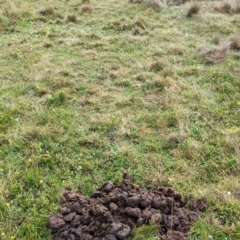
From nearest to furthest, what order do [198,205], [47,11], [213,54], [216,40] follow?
[198,205]
[213,54]
[216,40]
[47,11]

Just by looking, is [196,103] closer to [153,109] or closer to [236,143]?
[153,109]

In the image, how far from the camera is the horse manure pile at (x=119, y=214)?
3.70 metres

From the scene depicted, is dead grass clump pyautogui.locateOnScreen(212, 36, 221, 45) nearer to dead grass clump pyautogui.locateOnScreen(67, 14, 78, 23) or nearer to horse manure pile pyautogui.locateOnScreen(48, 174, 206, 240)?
dead grass clump pyautogui.locateOnScreen(67, 14, 78, 23)

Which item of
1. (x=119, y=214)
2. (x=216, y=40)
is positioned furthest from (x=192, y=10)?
(x=119, y=214)

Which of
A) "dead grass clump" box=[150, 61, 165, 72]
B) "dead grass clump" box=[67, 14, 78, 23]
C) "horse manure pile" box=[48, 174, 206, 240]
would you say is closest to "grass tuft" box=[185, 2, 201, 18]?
"dead grass clump" box=[67, 14, 78, 23]

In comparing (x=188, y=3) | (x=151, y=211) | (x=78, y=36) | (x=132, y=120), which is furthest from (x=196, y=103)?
(x=188, y=3)

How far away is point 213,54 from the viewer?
7305mm

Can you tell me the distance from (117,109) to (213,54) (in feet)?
8.40

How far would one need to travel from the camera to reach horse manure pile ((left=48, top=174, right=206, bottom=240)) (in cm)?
370

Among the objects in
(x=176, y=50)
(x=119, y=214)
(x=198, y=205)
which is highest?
(x=176, y=50)

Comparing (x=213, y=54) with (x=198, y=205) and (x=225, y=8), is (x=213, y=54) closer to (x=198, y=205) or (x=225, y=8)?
(x=225, y=8)

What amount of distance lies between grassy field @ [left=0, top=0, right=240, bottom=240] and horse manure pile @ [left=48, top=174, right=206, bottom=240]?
145mm

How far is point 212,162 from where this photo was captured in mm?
4742

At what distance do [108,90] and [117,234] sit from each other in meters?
3.22
